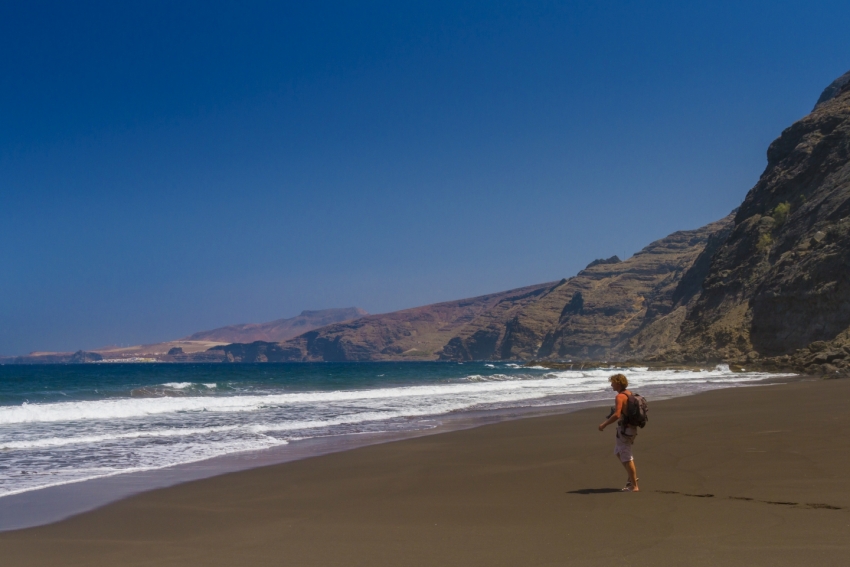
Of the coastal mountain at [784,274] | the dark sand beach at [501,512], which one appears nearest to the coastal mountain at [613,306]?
the coastal mountain at [784,274]

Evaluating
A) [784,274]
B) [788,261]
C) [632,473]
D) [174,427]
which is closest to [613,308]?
[788,261]

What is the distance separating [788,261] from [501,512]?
2094 inches

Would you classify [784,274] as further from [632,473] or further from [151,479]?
[151,479]

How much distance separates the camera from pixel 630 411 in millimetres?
7387

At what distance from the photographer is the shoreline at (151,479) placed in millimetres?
7445

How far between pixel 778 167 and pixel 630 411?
6939 centimetres

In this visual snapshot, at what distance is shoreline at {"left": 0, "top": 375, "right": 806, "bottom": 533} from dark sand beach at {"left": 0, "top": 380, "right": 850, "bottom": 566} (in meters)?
0.39

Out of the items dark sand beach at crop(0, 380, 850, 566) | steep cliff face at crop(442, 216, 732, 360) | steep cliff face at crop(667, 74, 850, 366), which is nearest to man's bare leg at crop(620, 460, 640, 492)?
dark sand beach at crop(0, 380, 850, 566)

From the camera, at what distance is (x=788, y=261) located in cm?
5150

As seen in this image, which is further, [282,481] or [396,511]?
[282,481]

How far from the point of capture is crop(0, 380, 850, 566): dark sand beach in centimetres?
514

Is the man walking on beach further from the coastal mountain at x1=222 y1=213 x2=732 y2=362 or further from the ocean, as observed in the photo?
the coastal mountain at x1=222 y1=213 x2=732 y2=362

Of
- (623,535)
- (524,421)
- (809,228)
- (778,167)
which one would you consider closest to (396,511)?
(623,535)

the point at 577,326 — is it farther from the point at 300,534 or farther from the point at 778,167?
the point at 300,534
